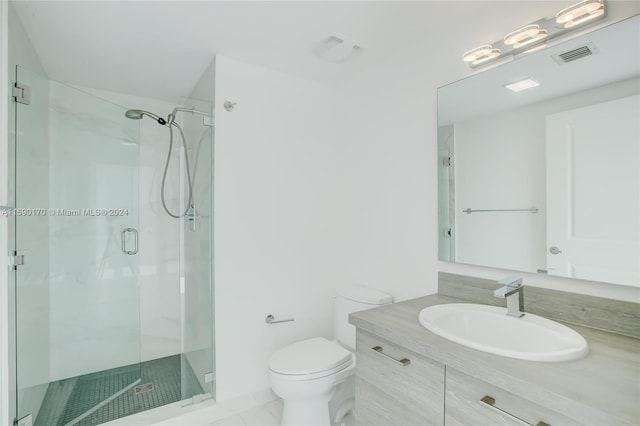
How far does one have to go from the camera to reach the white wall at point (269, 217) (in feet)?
6.90

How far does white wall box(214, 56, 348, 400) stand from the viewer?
2.10 m

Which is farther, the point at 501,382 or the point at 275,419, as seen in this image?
the point at 275,419

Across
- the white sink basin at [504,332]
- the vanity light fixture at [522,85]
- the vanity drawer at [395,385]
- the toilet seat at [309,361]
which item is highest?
the vanity light fixture at [522,85]

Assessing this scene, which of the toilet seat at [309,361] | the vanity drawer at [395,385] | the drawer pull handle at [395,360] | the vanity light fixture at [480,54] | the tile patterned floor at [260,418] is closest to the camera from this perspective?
the vanity drawer at [395,385]

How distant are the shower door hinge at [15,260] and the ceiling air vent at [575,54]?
2.60 metres

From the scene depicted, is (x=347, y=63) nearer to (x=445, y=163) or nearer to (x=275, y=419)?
(x=445, y=163)

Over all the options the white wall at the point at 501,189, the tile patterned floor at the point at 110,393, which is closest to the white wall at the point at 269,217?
the tile patterned floor at the point at 110,393

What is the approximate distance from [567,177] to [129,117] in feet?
8.85

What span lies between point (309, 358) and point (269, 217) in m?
0.96

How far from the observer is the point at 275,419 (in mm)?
2012

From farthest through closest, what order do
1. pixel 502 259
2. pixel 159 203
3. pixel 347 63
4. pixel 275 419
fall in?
pixel 159 203
pixel 347 63
pixel 275 419
pixel 502 259

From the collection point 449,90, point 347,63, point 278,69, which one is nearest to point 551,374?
point 449,90

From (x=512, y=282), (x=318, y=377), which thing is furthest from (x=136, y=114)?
(x=512, y=282)

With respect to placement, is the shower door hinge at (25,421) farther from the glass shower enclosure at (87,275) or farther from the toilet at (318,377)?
the toilet at (318,377)
